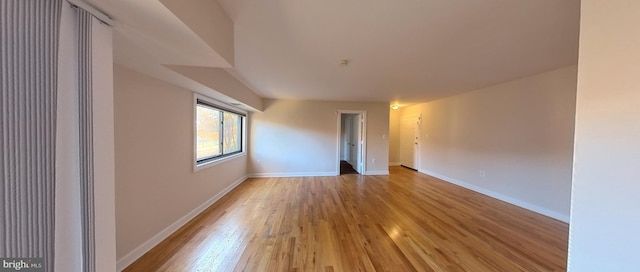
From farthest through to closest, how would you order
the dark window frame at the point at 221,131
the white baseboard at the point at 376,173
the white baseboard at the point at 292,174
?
the white baseboard at the point at 376,173, the white baseboard at the point at 292,174, the dark window frame at the point at 221,131

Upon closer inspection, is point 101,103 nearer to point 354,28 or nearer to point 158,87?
point 158,87

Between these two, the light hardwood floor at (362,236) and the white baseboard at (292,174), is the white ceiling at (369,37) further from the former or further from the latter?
the white baseboard at (292,174)

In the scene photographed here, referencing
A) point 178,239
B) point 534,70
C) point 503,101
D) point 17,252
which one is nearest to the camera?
point 17,252

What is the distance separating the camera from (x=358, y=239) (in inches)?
96.3

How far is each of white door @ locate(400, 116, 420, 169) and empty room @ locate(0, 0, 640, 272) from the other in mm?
1410

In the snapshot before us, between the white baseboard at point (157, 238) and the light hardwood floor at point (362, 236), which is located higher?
the white baseboard at point (157, 238)

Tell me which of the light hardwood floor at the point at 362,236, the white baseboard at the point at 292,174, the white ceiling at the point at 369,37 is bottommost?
the light hardwood floor at the point at 362,236

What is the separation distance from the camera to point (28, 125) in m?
0.77

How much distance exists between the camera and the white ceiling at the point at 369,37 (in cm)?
138

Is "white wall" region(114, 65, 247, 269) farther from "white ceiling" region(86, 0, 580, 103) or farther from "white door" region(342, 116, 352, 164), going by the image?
"white door" region(342, 116, 352, 164)

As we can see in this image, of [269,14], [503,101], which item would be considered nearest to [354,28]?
[269,14]

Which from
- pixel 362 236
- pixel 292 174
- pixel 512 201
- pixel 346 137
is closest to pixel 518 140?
pixel 512 201

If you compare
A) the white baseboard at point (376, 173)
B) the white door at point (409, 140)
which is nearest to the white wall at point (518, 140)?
the white door at point (409, 140)

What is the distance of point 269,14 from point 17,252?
1.83 meters
